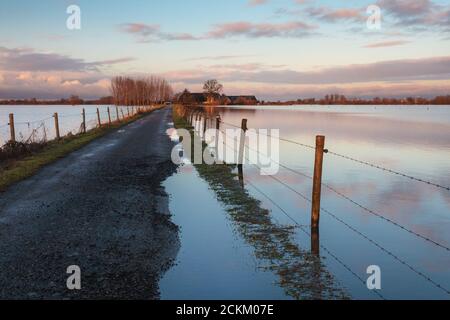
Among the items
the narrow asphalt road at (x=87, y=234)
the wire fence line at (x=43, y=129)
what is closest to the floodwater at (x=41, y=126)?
the wire fence line at (x=43, y=129)

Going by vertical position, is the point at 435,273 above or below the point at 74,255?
below

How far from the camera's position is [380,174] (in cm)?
1895

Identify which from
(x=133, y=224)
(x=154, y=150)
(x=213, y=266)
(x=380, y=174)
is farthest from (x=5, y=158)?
(x=380, y=174)

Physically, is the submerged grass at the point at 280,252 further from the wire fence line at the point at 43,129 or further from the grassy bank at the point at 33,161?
the wire fence line at the point at 43,129

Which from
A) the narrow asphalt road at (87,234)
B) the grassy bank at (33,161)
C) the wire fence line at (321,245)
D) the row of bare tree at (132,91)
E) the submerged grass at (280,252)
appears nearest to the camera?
the narrow asphalt road at (87,234)

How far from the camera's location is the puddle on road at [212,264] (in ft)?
19.8

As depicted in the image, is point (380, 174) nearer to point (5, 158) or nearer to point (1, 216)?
point (1, 216)

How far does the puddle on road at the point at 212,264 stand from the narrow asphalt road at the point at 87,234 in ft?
0.84

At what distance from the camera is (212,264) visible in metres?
7.13

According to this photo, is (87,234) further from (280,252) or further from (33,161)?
(33,161)

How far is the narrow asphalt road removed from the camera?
19.6 feet
